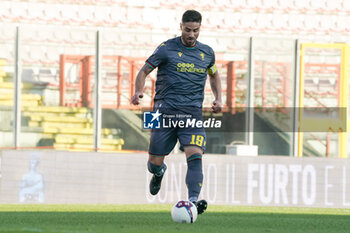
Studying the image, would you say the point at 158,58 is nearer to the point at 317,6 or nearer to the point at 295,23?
the point at 295,23

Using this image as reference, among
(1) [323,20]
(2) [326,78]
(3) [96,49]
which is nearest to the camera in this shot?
(3) [96,49]

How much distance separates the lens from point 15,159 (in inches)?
408

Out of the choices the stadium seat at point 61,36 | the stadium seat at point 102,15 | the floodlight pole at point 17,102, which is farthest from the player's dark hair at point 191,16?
the stadium seat at point 102,15

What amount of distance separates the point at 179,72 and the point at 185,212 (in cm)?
119

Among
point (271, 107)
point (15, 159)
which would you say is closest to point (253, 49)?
point (271, 107)

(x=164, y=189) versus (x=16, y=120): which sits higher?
(x=16, y=120)

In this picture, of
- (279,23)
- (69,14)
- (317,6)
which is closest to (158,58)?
(69,14)

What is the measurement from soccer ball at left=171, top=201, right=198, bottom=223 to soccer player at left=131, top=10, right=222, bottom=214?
14.4 inches

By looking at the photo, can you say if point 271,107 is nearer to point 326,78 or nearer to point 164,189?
point 326,78

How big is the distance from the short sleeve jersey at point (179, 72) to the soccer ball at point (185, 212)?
881mm

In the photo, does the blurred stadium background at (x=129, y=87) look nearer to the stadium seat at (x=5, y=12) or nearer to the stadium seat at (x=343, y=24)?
the stadium seat at (x=5, y=12)

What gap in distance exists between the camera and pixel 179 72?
584cm

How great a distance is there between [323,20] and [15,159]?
10.9 metres

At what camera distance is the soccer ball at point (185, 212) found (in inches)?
207
